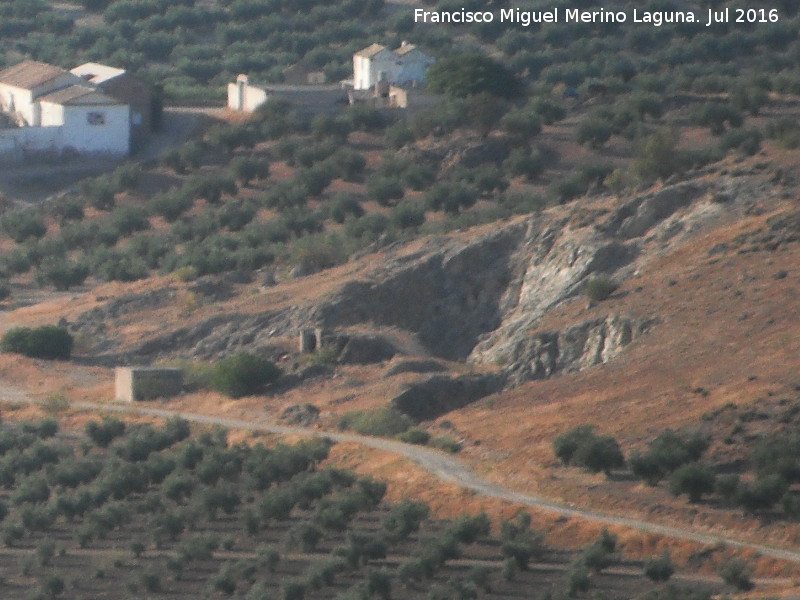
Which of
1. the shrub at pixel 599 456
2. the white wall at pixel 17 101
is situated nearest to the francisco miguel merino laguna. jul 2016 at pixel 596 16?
the white wall at pixel 17 101

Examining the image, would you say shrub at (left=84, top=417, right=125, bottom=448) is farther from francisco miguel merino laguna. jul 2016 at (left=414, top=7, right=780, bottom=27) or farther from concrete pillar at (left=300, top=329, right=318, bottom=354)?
francisco miguel merino laguna. jul 2016 at (left=414, top=7, right=780, bottom=27)

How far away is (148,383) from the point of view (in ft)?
138

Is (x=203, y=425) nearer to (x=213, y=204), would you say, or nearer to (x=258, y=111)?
(x=213, y=204)

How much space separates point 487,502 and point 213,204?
38.9m

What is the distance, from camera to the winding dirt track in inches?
1102

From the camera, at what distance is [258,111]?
246 ft

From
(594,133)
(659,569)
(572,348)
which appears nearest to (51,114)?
(594,133)

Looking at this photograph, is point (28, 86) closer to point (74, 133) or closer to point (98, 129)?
point (74, 133)

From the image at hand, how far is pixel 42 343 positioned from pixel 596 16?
55.9 metres

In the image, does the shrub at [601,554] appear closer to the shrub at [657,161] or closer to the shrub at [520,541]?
the shrub at [520,541]

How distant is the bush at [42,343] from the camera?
46531mm

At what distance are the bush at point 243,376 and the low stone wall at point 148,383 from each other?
49.9 inches

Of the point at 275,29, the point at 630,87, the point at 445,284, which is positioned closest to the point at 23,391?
the point at 445,284

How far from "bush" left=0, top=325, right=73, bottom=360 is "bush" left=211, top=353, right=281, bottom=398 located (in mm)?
6774
